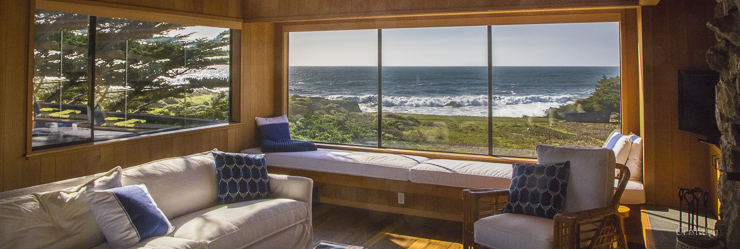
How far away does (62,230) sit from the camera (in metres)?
2.79

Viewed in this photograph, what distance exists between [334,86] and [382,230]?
2.24 metres

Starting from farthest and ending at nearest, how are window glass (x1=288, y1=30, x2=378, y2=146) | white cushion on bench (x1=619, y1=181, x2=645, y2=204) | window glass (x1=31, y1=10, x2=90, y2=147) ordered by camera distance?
window glass (x1=288, y1=30, x2=378, y2=146)
white cushion on bench (x1=619, y1=181, x2=645, y2=204)
window glass (x1=31, y1=10, x2=90, y2=147)

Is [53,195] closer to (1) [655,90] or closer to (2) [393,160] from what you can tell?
(2) [393,160]

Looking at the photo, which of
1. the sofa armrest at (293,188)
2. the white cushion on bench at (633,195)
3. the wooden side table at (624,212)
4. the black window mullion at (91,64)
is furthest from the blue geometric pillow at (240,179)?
the white cushion on bench at (633,195)

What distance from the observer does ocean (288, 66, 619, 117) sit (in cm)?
502

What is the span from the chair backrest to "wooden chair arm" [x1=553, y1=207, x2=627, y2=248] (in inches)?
5.4

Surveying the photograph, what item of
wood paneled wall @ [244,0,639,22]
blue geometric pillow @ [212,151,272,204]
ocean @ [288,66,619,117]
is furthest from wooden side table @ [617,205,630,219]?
blue geometric pillow @ [212,151,272,204]

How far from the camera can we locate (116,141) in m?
4.53

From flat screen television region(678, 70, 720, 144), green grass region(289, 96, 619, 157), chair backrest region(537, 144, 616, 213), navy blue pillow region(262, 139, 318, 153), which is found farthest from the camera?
navy blue pillow region(262, 139, 318, 153)

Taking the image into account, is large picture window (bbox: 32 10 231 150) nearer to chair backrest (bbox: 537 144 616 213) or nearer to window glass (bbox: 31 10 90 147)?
window glass (bbox: 31 10 90 147)

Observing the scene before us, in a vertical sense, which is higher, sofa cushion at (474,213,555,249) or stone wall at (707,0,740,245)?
stone wall at (707,0,740,245)

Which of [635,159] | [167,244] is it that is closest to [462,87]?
[635,159]

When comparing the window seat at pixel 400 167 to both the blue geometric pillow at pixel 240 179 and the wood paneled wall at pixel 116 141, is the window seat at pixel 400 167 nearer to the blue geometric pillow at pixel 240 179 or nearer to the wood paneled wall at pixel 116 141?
the wood paneled wall at pixel 116 141

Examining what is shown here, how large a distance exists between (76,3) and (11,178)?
1502 mm
